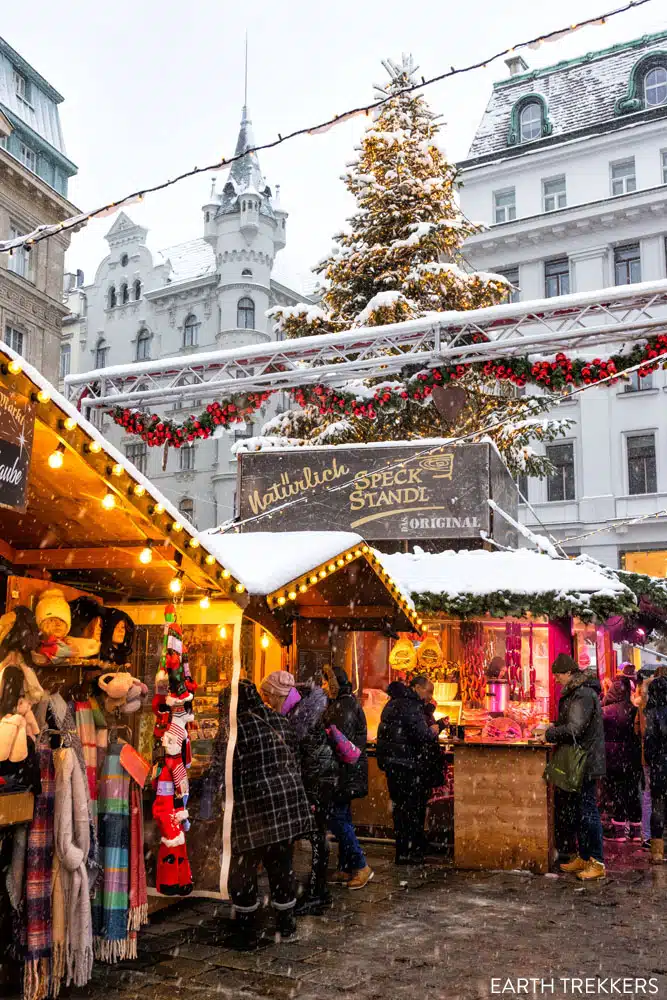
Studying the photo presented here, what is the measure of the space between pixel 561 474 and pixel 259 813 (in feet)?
82.2

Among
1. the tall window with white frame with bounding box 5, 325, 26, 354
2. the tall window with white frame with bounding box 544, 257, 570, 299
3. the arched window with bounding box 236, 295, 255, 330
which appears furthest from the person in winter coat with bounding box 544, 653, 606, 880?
the arched window with bounding box 236, 295, 255, 330

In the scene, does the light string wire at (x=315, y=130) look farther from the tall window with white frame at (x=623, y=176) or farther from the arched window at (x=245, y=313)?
the arched window at (x=245, y=313)

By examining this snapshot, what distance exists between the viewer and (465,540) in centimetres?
1180

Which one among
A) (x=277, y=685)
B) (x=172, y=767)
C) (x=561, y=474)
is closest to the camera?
(x=172, y=767)

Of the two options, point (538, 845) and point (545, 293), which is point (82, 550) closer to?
point (538, 845)

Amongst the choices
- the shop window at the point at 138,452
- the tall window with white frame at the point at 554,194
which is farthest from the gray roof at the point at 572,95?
the shop window at the point at 138,452

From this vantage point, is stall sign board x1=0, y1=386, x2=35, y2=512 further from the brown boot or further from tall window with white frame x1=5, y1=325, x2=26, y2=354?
tall window with white frame x1=5, y1=325, x2=26, y2=354

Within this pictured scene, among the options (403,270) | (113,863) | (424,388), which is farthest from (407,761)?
(403,270)

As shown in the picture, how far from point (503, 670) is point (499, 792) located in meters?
4.25

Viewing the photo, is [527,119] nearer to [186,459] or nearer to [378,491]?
[186,459]

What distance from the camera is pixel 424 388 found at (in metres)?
11.2

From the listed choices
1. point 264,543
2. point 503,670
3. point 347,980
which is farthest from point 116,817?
point 503,670

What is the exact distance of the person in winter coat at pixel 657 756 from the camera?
8.70 meters

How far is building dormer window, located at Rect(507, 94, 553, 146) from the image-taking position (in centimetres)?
3356
